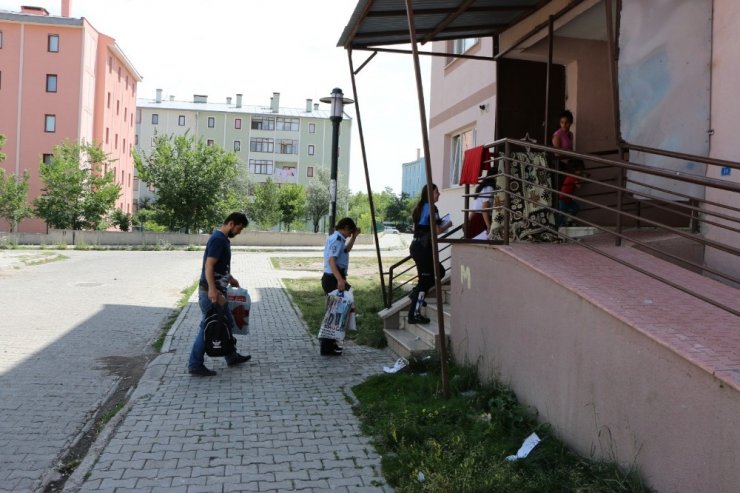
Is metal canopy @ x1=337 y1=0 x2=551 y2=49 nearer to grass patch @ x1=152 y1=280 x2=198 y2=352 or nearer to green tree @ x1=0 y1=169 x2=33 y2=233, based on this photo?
grass patch @ x1=152 y1=280 x2=198 y2=352

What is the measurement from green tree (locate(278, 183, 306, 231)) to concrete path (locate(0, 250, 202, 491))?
131 feet

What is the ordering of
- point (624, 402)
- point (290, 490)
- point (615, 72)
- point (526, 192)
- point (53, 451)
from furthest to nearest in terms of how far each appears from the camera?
point (526, 192) < point (615, 72) < point (53, 451) < point (290, 490) < point (624, 402)

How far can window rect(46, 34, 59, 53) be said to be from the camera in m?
44.8

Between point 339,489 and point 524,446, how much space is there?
1289mm

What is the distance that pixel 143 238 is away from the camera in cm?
3575

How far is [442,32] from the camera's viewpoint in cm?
816

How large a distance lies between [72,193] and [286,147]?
42.4 metres

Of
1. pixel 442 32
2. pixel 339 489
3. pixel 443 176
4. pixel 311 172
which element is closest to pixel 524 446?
pixel 339 489

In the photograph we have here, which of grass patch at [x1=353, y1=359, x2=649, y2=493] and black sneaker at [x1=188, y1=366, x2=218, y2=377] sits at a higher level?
grass patch at [x1=353, y1=359, x2=649, y2=493]

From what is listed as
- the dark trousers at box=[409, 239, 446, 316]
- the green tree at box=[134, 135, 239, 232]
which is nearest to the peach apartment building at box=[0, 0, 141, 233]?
the green tree at box=[134, 135, 239, 232]

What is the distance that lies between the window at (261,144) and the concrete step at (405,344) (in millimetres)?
70608

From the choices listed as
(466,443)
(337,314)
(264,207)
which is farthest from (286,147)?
(466,443)

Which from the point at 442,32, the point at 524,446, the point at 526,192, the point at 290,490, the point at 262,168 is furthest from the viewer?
the point at 262,168

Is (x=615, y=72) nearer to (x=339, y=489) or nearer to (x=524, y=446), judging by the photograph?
(x=524, y=446)
